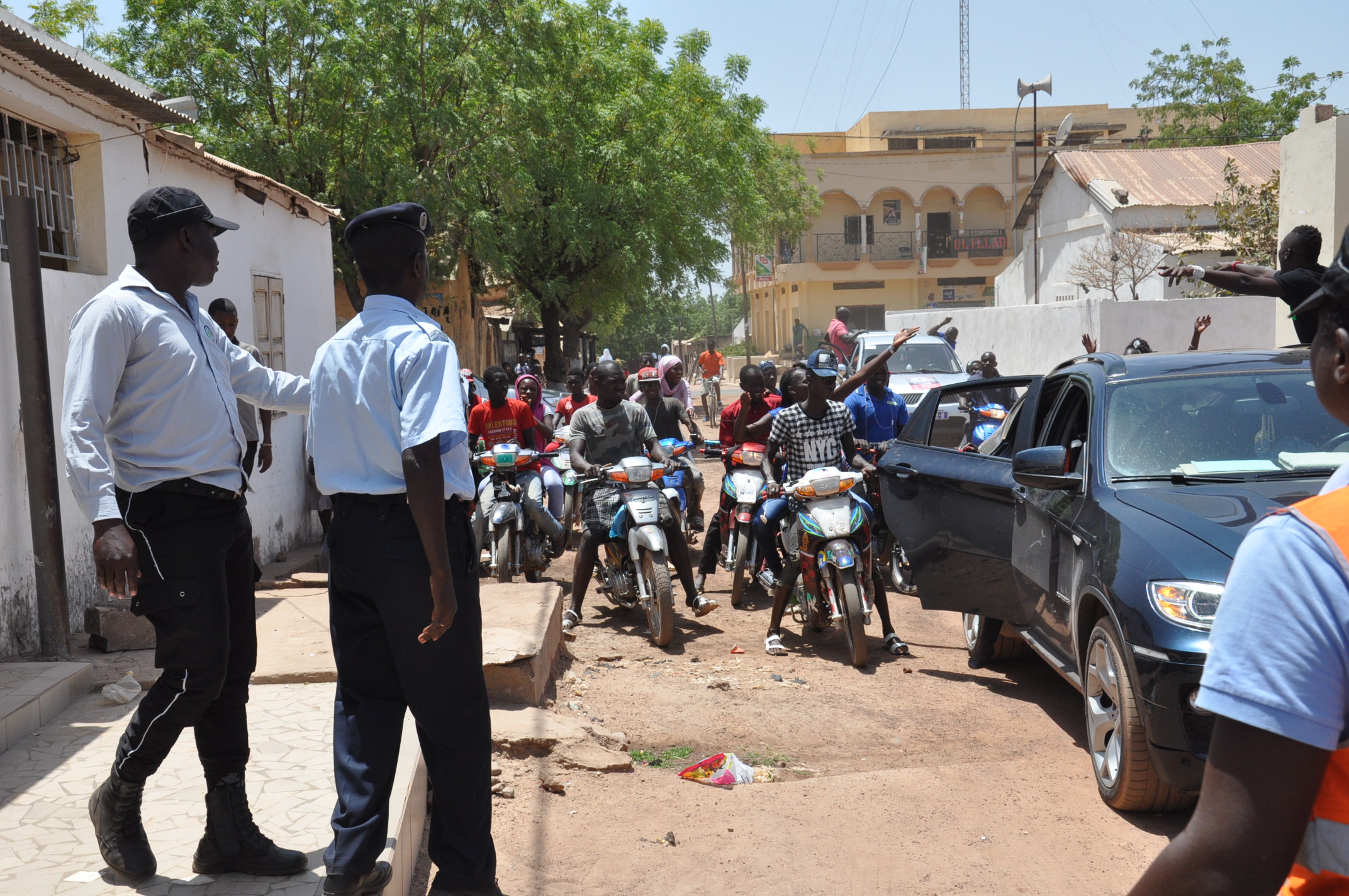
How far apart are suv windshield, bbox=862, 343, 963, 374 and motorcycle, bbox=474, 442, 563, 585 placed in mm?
8974

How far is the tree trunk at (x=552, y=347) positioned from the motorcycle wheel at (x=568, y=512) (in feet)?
49.5

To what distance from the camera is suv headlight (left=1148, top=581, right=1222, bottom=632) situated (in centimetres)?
389

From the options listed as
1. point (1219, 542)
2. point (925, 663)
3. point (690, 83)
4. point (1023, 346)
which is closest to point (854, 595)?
point (925, 663)

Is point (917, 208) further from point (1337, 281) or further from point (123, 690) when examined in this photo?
point (1337, 281)

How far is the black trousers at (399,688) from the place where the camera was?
9.78ft

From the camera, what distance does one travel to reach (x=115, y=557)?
2.82 metres

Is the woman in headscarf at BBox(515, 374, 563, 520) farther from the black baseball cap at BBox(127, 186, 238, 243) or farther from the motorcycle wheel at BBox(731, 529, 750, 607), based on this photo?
the black baseball cap at BBox(127, 186, 238, 243)

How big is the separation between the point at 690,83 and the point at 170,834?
25.3 meters

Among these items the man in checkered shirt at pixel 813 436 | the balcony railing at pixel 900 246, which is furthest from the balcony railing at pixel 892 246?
the man in checkered shirt at pixel 813 436

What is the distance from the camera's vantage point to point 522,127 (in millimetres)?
18266

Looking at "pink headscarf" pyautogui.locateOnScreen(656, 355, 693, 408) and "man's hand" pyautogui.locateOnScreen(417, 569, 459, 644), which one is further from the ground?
"pink headscarf" pyautogui.locateOnScreen(656, 355, 693, 408)

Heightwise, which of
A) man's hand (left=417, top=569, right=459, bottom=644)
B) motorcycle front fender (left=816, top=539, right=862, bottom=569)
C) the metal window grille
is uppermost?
the metal window grille

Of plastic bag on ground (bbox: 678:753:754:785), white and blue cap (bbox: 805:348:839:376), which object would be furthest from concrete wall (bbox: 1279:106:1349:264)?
plastic bag on ground (bbox: 678:753:754:785)

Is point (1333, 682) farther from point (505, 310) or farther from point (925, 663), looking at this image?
point (505, 310)
